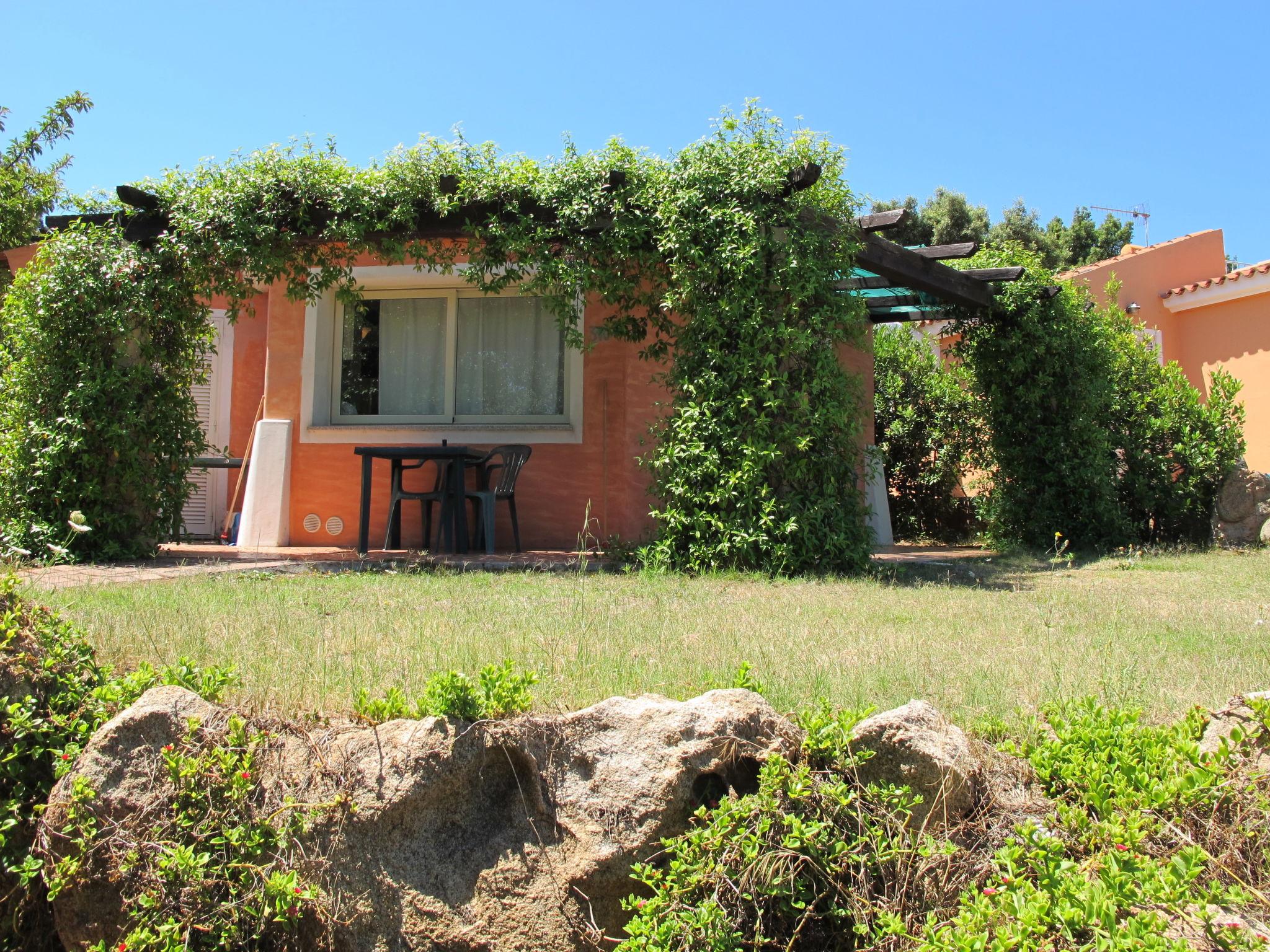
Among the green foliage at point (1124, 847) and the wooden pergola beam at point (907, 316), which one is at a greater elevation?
the wooden pergola beam at point (907, 316)

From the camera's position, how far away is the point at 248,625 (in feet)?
13.3

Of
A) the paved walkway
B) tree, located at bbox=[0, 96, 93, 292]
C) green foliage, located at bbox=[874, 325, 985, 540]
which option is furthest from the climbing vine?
tree, located at bbox=[0, 96, 93, 292]

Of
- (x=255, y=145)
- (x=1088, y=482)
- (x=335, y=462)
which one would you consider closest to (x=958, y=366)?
(x=1088, y=482)

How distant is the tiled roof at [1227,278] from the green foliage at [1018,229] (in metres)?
9.34

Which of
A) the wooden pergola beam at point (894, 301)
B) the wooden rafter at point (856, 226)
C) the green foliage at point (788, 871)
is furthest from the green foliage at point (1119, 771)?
the wooden pergola beam at point (894, 301)

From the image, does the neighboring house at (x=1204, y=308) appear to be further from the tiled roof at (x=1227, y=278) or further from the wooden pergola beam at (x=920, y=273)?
the wooden pergola beam at (x=920, y=273)

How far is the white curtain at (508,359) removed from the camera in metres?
9.38

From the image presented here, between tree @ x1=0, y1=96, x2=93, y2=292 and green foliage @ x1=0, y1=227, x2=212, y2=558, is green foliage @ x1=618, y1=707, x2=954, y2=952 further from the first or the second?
tree @ x1=0, y1=96, x2=93, y2=292

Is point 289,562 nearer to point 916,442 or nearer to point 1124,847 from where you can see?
point 1124,847

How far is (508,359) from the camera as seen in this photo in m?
9.52

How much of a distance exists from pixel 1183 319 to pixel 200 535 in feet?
50.7

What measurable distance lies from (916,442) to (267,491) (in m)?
8.00

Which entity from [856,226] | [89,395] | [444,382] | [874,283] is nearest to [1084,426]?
[874,283]

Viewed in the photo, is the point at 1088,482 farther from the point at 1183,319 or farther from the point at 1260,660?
the point at 1183,319
